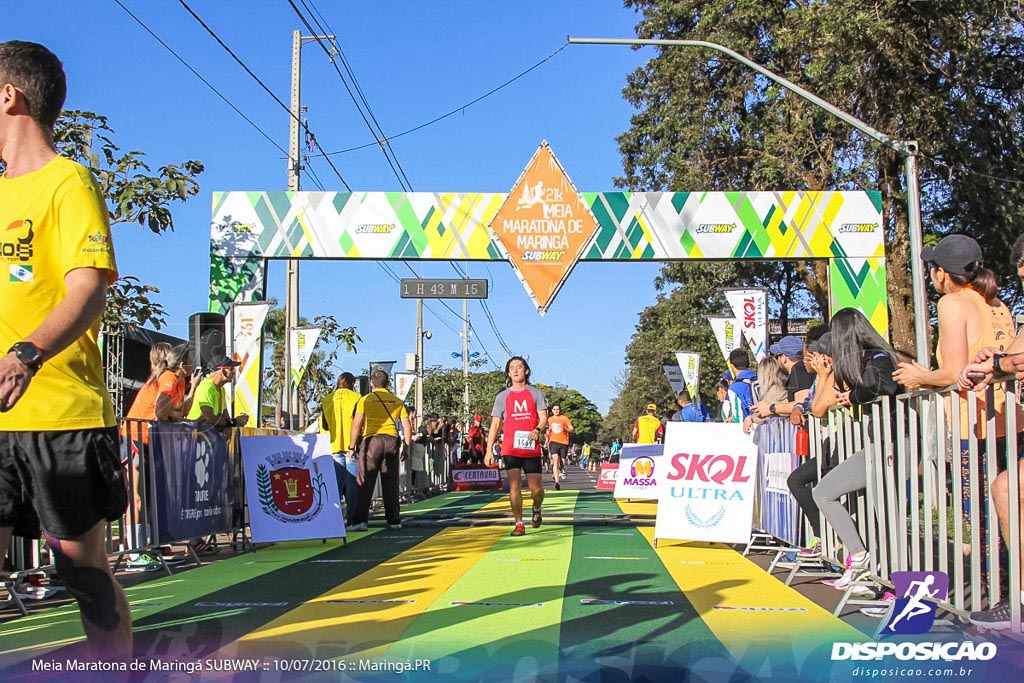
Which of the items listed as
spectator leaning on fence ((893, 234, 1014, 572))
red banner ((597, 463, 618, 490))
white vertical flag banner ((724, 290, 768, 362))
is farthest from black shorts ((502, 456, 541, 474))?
red banner ((597, 463, 618, 490))

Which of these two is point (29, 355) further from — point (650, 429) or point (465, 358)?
point (465, 358)

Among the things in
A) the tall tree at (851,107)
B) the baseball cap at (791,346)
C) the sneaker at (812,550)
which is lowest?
the sneaker at (812,550)

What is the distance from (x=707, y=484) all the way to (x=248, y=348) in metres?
8.35

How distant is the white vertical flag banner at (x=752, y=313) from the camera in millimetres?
19000

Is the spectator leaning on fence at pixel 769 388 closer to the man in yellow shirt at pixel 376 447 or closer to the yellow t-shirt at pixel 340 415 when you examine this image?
the man in yellow shirt at pixel 376 447

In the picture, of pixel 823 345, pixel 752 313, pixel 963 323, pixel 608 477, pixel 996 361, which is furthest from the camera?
pixel 608 477

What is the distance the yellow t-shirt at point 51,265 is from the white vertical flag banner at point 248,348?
12460 mm

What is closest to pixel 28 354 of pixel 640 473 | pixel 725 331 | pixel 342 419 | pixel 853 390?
pixel 853 390

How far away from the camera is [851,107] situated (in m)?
21.6

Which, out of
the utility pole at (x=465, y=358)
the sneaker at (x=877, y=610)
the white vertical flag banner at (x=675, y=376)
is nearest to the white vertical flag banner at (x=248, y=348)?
the sneaker at (x=877, y=610)

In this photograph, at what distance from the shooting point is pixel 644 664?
4797 mm

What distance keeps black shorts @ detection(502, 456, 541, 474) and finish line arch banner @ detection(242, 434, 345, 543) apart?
189 centimetres

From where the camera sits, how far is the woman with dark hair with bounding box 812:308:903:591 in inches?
270

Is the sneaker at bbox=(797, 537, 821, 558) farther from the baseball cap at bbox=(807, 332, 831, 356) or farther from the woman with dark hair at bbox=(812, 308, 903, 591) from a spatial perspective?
the baseball cap at bbox=(807, 332, 831, 356)
